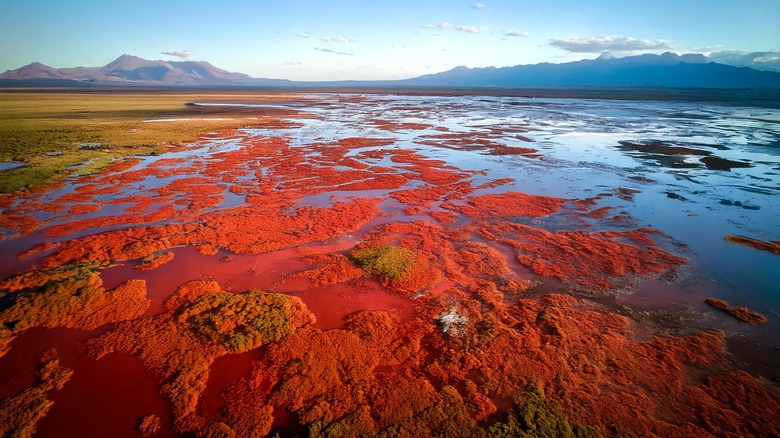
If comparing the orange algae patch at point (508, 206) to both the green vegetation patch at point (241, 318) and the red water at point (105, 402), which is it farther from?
the red water at point (105, 402)

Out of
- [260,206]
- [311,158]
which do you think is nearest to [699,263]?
[260,206]

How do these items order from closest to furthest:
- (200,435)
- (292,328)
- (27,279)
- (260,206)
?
(200,435) < (292,328) < (27,279) < (260,206)

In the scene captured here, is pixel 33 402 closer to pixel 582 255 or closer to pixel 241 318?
pixel 241 318

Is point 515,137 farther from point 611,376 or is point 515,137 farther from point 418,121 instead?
point 611,376

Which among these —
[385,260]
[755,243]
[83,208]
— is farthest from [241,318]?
[755,243]

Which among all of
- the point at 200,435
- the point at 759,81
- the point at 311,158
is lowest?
the point at 200,435

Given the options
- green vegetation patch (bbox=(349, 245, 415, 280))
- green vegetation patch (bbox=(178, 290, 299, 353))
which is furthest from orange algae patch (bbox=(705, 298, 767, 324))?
green vegetation patch (bbox=(178, 290, 299, 353))

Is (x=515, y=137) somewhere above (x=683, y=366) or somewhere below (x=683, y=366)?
above
